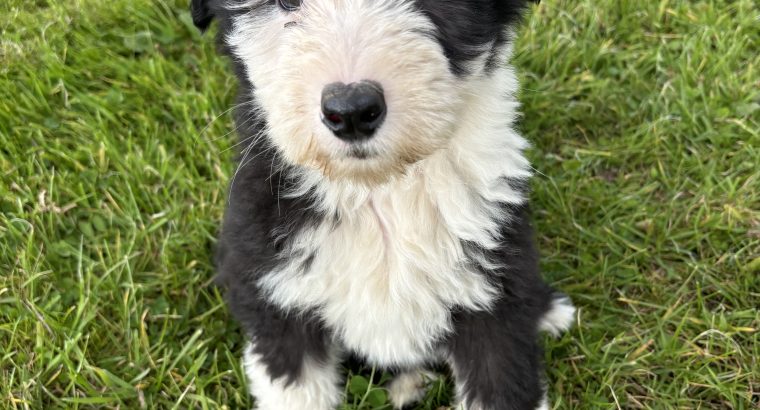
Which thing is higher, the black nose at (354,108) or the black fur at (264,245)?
the black nose at (354,108)

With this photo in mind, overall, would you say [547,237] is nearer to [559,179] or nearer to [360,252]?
[559,179]

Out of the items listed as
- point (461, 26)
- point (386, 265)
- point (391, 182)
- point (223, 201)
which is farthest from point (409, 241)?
point (223, 201)

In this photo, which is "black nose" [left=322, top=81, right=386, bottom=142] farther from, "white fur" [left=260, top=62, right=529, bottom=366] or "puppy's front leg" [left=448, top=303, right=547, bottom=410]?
"puppy's front leg" [left=448, top=303, right=547, bottom=410]

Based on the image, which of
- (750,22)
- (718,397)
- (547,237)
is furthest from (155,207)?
(750,22)

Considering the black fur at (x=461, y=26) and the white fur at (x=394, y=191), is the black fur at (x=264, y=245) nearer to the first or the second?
the white fur at (x=394, y=191)

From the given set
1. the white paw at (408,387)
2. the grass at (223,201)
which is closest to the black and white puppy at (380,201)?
the white paw at (408,387)

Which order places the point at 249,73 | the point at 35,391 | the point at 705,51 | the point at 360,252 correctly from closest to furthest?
1. the point at 249,73
2. the point at 360,252
3. the point at 35,391
4. the point at 705,51
